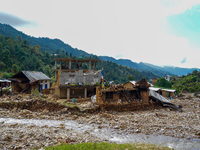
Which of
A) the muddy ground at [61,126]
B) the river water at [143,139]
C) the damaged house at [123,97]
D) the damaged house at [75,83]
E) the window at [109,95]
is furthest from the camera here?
the damaged house at [75,83]

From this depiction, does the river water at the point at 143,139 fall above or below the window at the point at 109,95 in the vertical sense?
below

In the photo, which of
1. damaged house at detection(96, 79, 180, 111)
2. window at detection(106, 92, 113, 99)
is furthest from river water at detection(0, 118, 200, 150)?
window at detection(106, 92, 113, 99)

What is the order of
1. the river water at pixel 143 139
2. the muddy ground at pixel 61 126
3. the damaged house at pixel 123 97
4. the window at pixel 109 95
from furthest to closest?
the window at pixel 109 95, the damaged house at pixel 123 97, the river water at pixel 143 139, the muddy ground at pixel 61 126

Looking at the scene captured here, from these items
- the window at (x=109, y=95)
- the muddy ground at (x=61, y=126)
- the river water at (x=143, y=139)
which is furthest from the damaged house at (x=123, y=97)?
the river water at (x=143, y=139)

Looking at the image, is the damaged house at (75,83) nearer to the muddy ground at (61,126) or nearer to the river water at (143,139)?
the muddy ground at (61,126)

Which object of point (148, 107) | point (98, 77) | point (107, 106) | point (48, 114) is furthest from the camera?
point (98, 77)

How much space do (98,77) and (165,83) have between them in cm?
2996

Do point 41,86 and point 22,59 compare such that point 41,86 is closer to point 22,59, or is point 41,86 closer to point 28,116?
point 28,116

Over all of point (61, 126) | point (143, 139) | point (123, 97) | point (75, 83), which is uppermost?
point (75, 83)

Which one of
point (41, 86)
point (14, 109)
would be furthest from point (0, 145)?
point (41, 86)

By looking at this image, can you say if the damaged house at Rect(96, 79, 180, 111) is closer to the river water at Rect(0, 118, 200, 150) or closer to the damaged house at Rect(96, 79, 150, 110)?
the damaged house at Rect(96, 79, 150, 110)

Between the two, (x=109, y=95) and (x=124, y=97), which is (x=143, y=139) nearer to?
(x=109, y=95)

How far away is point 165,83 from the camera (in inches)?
1960

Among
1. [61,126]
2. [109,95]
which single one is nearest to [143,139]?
[61,126]
